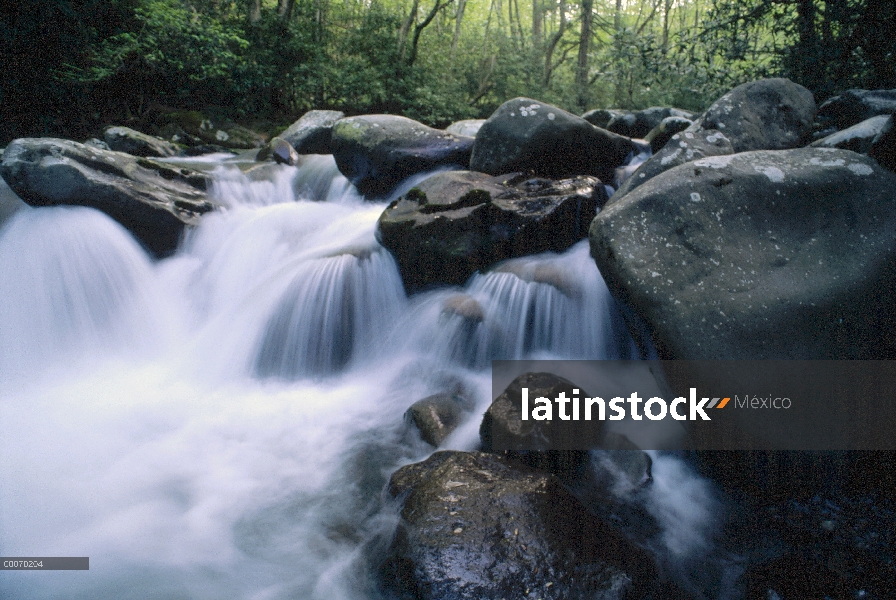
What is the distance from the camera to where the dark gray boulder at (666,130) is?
7066 millimetres

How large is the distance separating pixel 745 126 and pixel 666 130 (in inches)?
83.5

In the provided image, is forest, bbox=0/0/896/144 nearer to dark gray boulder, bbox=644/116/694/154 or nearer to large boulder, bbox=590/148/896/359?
dark gray boulder, bbox=644/116/694/154

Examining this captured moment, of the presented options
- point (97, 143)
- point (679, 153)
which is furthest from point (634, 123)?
point (97, 143)

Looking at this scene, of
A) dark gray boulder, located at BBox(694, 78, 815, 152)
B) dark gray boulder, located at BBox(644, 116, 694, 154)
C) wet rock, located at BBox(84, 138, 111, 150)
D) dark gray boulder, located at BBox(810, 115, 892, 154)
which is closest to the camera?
dark gray boulder, located at BBox(810, 115, 892, 154)

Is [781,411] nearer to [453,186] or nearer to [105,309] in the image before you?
[453,186]

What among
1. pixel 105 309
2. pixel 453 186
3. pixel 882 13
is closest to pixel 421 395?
pixel 453 186

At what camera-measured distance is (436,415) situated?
352cm

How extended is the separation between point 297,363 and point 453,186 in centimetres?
258

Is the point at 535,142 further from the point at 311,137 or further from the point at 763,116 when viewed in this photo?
the point at 311,137

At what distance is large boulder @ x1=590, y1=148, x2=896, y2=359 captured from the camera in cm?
276

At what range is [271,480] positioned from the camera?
319 centimetres

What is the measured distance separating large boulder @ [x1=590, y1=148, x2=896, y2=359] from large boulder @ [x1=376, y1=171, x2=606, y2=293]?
153cm

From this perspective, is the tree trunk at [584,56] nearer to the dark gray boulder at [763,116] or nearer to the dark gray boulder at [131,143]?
the dark gray boulder at [763,116]

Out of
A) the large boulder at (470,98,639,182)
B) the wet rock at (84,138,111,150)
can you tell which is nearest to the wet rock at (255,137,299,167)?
the wet rock at (84,138,111,150)
